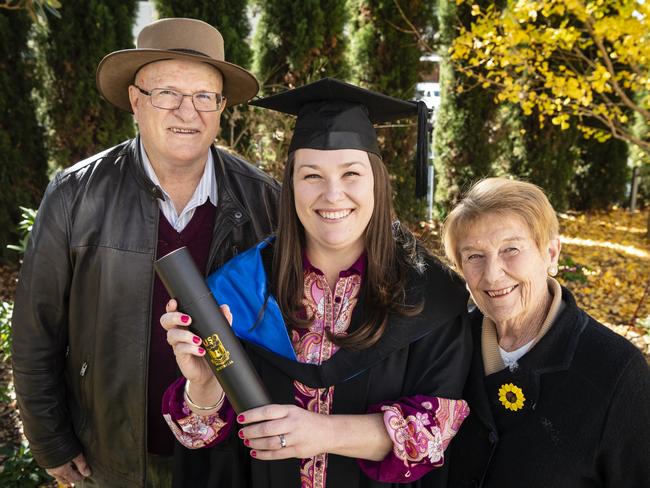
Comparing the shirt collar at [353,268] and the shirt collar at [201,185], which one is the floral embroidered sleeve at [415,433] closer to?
the shirt collar at [353,268]

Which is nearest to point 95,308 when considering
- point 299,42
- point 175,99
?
point 175,99

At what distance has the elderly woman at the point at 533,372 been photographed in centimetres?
166

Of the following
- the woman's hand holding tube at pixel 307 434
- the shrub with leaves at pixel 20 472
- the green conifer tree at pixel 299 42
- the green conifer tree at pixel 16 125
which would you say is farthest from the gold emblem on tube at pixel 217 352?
the green conifer tree at pixel 16 125

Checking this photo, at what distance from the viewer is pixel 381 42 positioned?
8.00 m

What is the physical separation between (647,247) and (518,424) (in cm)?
914

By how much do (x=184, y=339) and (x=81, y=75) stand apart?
20.1 ft

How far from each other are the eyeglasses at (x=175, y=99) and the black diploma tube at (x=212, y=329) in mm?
975

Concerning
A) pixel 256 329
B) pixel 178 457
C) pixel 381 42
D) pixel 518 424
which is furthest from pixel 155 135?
pixel 381 42

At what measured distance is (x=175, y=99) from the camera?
2422mm

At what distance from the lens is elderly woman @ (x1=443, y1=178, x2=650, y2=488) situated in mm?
1662

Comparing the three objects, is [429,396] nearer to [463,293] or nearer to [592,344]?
[463,293]

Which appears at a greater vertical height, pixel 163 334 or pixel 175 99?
pixel 175 99

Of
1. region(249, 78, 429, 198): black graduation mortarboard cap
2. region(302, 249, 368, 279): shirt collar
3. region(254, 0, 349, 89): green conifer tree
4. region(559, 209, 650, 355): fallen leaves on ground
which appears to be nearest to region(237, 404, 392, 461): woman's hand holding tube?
region(302, 249, 368, 279): shirt collar

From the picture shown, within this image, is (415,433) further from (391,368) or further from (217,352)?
(217,352)
